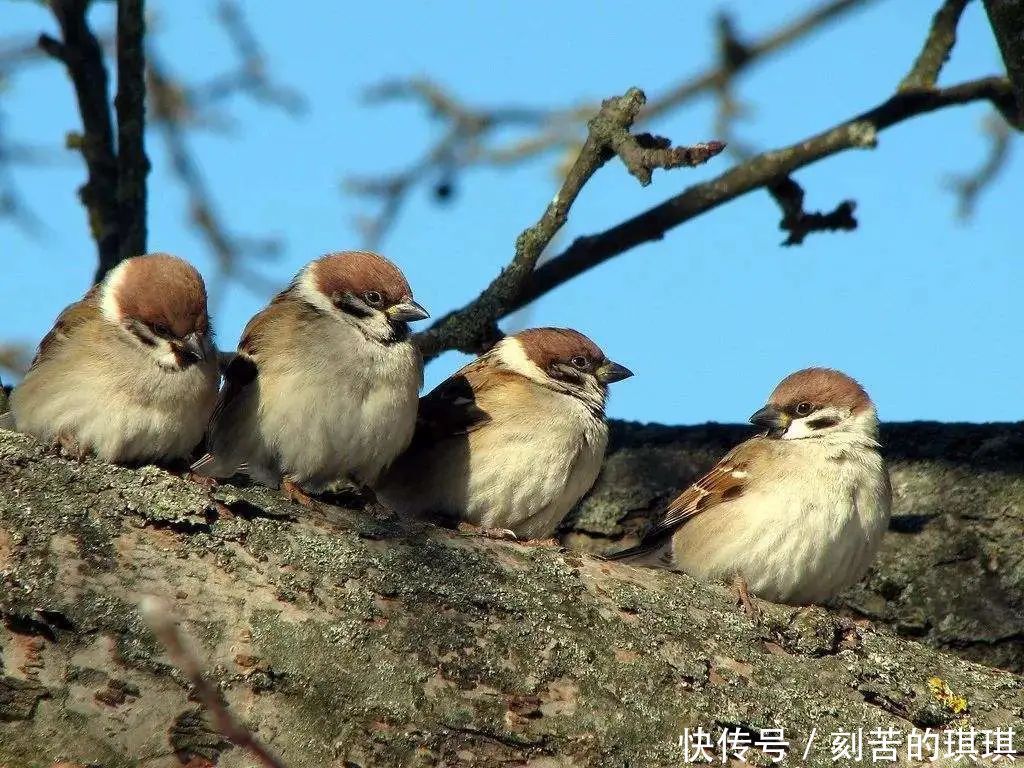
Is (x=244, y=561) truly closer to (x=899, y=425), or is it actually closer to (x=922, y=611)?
(x=922, y=611)

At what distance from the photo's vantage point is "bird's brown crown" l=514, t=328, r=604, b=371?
572 cm

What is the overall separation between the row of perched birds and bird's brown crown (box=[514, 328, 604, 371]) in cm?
3

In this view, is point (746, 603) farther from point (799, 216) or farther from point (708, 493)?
point (799, 216)

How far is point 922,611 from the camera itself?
494cm

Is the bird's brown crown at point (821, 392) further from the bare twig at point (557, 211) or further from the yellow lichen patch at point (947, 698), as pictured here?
the yellow lichen patch at point (947, 698)

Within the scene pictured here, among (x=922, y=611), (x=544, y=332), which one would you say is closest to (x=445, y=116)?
(x=544, y=332)

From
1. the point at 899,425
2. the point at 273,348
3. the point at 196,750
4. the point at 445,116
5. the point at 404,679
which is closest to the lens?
the point at 196,750

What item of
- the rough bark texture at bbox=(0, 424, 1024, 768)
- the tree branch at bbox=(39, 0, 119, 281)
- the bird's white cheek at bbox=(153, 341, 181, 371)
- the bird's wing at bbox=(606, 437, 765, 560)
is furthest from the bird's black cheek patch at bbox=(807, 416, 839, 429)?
the tree branch at bbox=(39, 0, 119, 281)

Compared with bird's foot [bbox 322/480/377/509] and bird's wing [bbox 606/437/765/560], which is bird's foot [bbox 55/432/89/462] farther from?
bird's wing [bbox 606/437/765/560]

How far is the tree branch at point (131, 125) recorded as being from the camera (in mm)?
5652

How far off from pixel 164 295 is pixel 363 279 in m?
0.88

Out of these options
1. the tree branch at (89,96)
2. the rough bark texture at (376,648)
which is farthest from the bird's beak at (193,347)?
the tree branch at (89,96)

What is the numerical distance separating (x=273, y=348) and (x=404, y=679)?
2.00 metres

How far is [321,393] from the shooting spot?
183 inches
